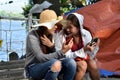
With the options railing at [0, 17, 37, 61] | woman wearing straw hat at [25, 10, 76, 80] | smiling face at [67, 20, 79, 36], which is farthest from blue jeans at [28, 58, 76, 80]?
railing at [0, 17, 37, 61]

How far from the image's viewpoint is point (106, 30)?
7438 mm

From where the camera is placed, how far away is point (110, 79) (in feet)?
23.2

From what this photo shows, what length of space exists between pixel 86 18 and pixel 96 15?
0.20 meters

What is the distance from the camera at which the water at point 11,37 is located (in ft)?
31.3

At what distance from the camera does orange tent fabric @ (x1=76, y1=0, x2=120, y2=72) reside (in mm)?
7412

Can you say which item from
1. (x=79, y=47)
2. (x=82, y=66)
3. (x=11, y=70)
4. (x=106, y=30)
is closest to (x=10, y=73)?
(x=11, y=70)

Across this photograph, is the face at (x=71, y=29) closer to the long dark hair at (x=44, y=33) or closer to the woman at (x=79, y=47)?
the woman at (x=79, y=47)

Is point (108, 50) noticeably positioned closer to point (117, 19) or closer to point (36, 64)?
point (117, 19)

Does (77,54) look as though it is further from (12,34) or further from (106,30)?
(12,34)

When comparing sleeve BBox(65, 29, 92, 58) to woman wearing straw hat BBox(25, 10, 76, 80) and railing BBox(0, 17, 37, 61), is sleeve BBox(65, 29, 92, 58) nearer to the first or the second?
woman wearing straw hat BBox(25, 10, 76, 80)

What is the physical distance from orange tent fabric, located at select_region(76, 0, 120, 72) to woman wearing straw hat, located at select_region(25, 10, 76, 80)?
248 cm

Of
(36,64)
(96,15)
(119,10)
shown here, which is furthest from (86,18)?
(36,64)

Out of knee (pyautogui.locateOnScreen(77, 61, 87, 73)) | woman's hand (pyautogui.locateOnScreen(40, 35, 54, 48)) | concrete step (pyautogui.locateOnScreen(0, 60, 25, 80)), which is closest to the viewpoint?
woman's hand (pyautogui.locateOnScreen(40, 35, 54, 48))

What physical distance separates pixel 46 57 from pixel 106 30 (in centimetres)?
290
